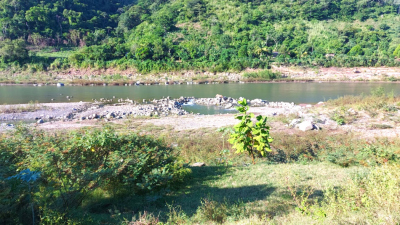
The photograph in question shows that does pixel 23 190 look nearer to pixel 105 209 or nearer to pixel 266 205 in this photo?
pixel 105 209

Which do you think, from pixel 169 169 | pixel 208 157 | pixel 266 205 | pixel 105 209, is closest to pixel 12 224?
pixel 105 209

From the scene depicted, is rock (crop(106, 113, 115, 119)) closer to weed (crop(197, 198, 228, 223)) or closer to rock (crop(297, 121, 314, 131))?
rock (crop(297, 121, 314, 131))

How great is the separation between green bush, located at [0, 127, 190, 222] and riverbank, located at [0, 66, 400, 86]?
3680cm

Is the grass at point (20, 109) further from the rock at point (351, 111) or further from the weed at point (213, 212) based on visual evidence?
the rock at point (351, 111)

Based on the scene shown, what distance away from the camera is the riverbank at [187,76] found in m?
42.5

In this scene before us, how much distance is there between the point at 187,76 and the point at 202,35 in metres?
27.6

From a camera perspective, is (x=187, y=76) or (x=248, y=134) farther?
(x=187, y=76)

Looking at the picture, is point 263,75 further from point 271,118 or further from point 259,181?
point 259,181

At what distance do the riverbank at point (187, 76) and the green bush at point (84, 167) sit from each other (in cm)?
3680

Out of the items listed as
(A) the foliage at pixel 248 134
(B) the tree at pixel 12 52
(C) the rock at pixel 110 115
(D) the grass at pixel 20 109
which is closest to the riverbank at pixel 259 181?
(A) the foliage at pixel 248 134

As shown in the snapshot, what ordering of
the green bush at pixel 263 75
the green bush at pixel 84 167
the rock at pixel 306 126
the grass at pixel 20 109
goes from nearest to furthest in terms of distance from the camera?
the green bush at pixel 84 167, the rock at pixel 306 126, the grass at pixel 20 109, the green bush at pixel 263 75

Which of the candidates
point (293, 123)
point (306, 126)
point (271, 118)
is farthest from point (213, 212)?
point (271, 118)

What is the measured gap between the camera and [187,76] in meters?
48.5

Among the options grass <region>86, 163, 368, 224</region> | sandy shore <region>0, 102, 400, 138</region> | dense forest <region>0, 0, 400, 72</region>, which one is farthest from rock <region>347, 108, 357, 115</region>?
dense forest <region>0, 0, 400, 72</region>
